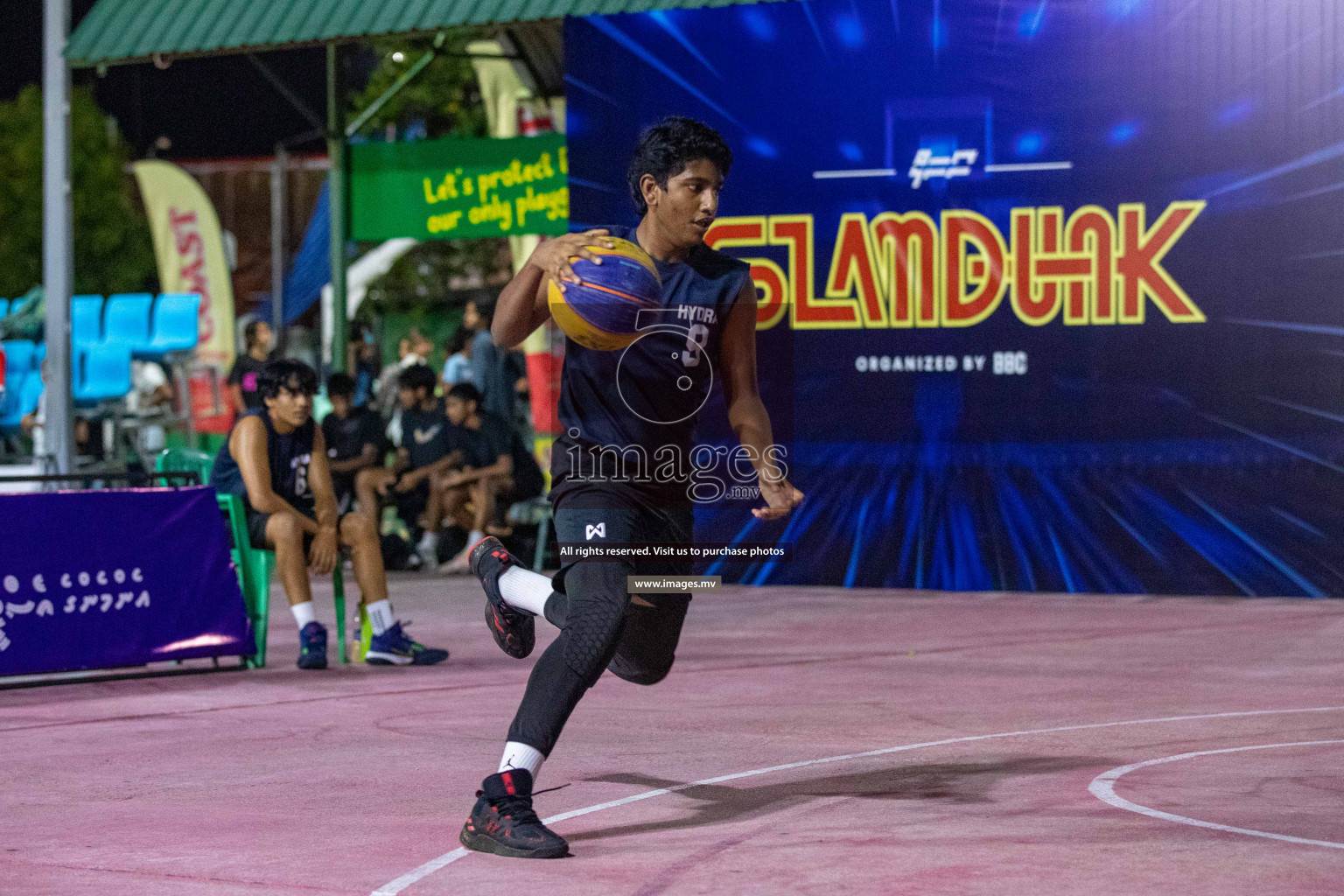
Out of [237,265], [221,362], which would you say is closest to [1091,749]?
[221,362]

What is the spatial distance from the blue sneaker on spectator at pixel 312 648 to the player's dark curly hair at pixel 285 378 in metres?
1.33

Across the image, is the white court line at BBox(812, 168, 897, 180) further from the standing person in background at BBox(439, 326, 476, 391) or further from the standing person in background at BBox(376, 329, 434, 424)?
the standing person in background at BBox(376, 329, 434, 424)

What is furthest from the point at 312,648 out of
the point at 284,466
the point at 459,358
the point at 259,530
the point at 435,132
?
the point at 435,132

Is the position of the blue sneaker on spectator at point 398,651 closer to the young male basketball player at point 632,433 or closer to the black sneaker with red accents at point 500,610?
the black sneaker with red accents at point 500,610

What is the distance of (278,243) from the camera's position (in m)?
45.9

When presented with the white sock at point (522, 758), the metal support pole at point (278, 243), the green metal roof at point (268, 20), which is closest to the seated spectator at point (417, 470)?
the green metal roof at point (268, 20)

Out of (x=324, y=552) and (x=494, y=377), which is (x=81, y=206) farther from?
(x=324, y=552)

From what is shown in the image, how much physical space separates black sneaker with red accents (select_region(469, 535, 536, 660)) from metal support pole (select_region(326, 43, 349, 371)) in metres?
11.4

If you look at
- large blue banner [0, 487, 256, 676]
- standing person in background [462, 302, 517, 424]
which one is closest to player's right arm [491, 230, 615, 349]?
large blue banner [0, 487, 256, 676]

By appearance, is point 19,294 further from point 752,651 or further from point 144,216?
point 752,651

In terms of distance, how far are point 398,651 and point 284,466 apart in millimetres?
1237

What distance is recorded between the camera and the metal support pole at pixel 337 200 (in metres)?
17.1

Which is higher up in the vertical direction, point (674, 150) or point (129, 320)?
point (129, 320)

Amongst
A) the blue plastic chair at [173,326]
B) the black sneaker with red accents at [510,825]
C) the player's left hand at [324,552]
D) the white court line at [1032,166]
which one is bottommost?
the black sneaker with red accents at [510,825]
